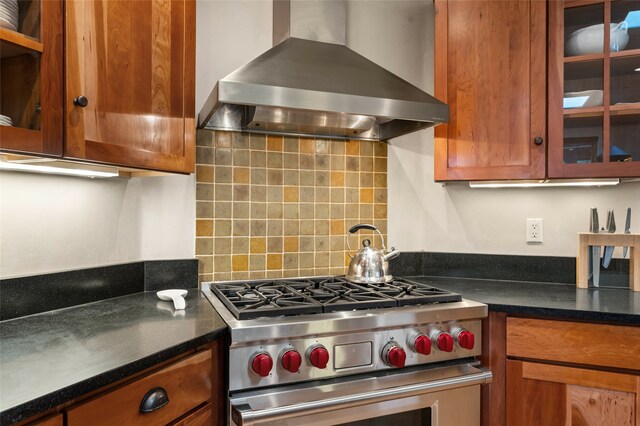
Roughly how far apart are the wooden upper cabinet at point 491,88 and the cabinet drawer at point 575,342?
1.96 ft

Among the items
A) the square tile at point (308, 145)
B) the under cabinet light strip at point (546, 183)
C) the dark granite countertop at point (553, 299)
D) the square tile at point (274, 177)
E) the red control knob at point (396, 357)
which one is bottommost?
the red control knob at point (396, 357)

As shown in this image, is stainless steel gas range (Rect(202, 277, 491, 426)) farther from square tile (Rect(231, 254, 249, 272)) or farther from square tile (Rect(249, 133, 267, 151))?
square tile (Rect(249, 133, 267, 151))

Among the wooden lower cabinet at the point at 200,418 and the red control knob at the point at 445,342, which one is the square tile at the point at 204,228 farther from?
the red control knob at the point at 445,342

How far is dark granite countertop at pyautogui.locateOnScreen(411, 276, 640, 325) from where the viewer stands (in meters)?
1.38

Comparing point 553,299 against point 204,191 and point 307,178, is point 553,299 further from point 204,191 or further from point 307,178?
point 204,191

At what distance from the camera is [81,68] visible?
3.55 feet

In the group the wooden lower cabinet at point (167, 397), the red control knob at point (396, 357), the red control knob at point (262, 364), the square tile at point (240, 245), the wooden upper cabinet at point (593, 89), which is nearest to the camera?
the wooden lower cabinet at point (167, 397)

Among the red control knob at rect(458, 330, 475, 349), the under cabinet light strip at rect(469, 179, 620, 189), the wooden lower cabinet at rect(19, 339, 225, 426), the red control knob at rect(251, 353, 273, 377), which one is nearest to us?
A: the wooden lower cabinet at rect(19, 339, 225, 426)

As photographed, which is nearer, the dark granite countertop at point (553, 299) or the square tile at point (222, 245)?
the dark granite countertop at point (553, 299)

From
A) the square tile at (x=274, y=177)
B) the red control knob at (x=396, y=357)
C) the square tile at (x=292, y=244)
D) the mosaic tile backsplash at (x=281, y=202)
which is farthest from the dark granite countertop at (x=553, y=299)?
the square tile at (x=274, y=177)

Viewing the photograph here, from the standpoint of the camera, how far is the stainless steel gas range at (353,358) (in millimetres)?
1213

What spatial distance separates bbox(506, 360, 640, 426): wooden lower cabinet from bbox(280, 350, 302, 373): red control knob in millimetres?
777

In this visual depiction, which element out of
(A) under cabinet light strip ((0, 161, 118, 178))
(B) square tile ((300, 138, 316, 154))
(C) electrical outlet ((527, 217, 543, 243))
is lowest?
(C) electrical outlet ((527, 217, 543, 243))

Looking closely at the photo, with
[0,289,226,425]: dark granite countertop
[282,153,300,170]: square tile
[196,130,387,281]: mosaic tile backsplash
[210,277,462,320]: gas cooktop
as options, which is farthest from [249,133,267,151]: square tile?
[0,289,226,425]: dark granite countertop
